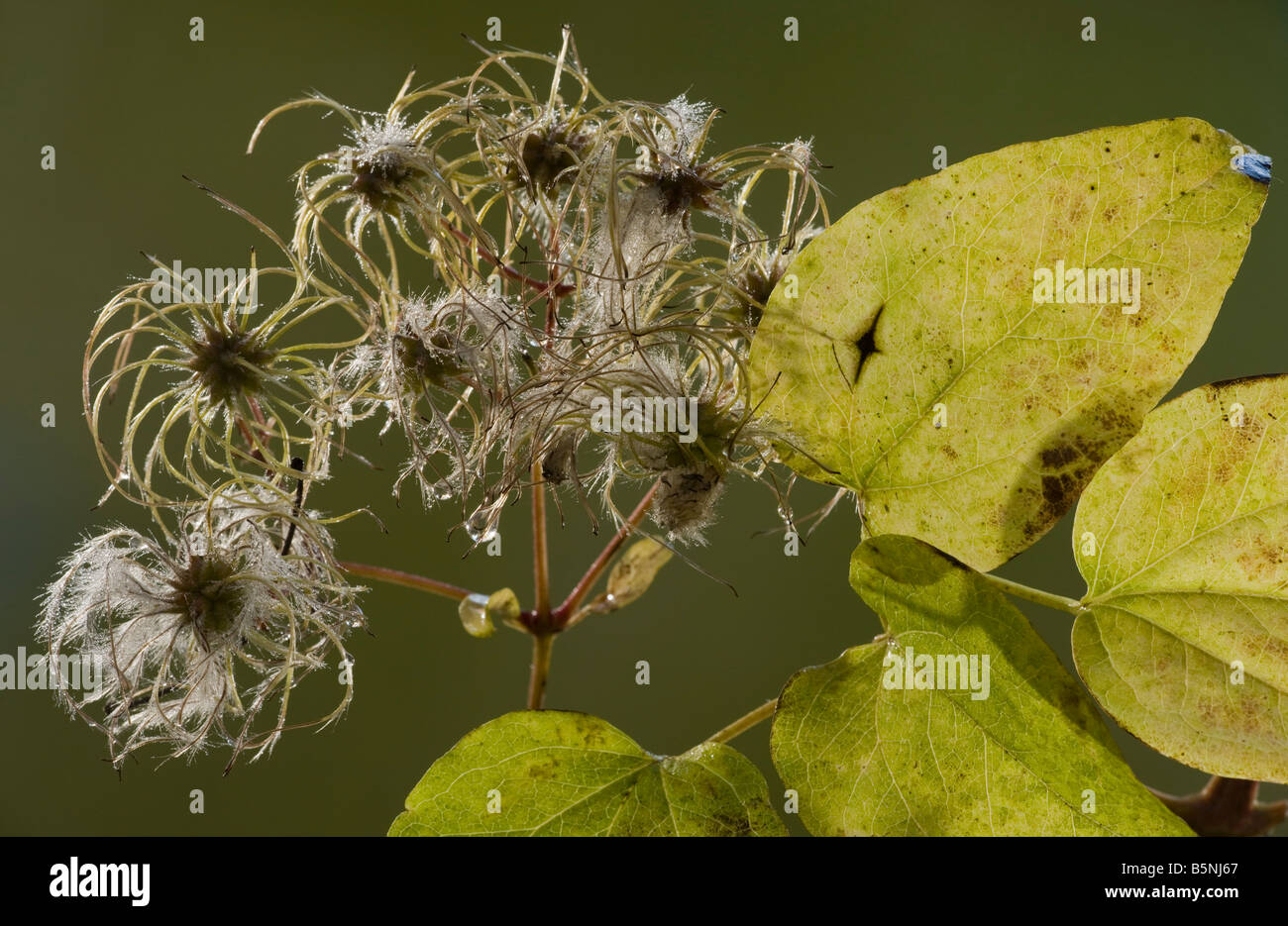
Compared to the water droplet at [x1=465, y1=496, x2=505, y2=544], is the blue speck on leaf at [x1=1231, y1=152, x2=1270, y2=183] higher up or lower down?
higher up

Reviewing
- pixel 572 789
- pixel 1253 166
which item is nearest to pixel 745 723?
pixel 572 789

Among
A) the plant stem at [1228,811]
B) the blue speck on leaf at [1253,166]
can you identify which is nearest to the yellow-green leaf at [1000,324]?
the blue speck on leaf at [1253,166]

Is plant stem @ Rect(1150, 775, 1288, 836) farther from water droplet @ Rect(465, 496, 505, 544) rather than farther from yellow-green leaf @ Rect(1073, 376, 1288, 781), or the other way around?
water droplet @ Rect(465, 496, 505, 544)

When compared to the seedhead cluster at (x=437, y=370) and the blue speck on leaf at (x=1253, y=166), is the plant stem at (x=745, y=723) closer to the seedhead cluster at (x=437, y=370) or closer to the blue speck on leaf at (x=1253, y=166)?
the seedhead cluster at (x=437, y=370)

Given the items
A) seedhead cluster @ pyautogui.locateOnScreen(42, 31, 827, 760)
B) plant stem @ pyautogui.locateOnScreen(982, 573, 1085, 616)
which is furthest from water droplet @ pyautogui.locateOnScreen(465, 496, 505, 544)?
plant stem @ pyautogui.locateOnScreen(982, 573, 1085, 616)

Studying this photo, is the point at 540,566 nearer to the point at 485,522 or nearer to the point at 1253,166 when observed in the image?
the point at 485,522

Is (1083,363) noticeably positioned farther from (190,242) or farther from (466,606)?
(190,242)
